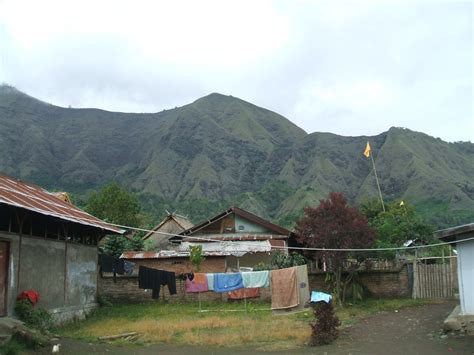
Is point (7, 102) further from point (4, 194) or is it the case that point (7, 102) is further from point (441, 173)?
point (4, 194)

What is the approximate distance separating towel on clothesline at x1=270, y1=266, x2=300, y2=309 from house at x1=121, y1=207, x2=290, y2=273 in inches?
109

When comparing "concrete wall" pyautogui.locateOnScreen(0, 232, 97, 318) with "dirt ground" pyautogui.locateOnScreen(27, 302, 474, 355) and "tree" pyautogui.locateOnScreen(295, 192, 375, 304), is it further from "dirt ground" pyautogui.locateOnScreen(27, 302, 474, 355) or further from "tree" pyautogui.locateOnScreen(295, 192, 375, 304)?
"tree" pyautogui.locateOnScreen(295, 192, 375, 304)

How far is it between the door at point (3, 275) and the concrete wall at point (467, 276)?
1286cm

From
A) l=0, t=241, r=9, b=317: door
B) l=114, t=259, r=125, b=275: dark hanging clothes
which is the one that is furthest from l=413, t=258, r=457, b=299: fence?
l=0, t=241, r=9, b=317: door

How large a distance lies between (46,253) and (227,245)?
492 inches

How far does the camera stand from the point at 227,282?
21.3 m

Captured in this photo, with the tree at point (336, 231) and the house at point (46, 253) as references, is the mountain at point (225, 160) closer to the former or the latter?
the tree at point (336, 231)

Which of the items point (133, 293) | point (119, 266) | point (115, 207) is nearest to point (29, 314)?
point (119, 266)

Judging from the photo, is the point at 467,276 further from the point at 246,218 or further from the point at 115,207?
the point at 115,207

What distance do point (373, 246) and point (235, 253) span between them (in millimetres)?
6699

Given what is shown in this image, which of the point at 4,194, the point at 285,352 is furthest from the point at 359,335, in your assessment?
the point at 4,194

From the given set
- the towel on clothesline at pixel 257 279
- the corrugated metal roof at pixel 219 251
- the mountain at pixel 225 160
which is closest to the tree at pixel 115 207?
the mountain at pixel 225 160

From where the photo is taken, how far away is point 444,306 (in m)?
20.5

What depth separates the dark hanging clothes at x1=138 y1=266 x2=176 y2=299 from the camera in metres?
22.3
